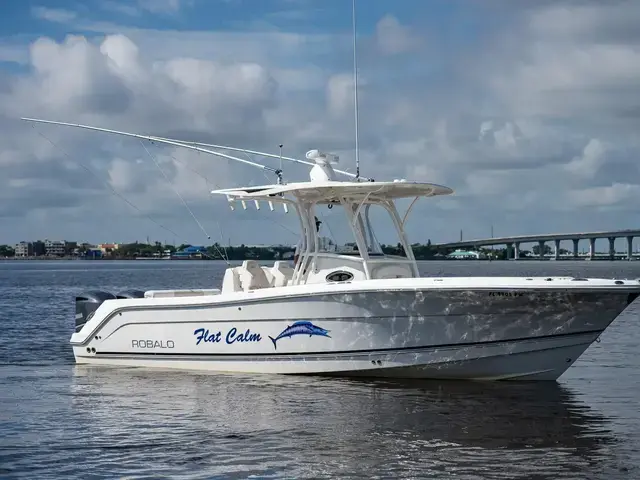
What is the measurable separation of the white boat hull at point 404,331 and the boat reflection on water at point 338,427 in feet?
1.07

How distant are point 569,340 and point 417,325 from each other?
2.49 metres

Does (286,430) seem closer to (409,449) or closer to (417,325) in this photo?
(409,449)

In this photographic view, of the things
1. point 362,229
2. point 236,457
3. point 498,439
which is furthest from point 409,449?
point 362,229

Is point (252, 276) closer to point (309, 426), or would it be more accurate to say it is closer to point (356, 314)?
point (356, 314)

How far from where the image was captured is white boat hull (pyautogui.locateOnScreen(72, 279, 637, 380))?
16422 mm

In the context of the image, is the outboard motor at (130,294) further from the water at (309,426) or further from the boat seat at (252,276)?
the boat seat at (252,276)

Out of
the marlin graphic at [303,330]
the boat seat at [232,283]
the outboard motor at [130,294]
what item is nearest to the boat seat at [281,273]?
the boat seat at [232,283]

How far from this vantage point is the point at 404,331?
16875 mm

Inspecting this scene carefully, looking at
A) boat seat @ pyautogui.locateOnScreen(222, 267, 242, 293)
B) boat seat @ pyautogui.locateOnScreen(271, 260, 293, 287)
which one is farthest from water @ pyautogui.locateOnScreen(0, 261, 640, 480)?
boat seat @ pyautogui.locateOnScreen(271, 260, 293, 287)

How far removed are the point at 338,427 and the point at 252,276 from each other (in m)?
5.50

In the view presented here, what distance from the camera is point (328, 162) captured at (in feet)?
62.2

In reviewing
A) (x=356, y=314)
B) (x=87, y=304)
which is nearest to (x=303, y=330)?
(x=356, y=314)

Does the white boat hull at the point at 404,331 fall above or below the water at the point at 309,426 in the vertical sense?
above

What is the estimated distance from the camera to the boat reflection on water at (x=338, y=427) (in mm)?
11852
